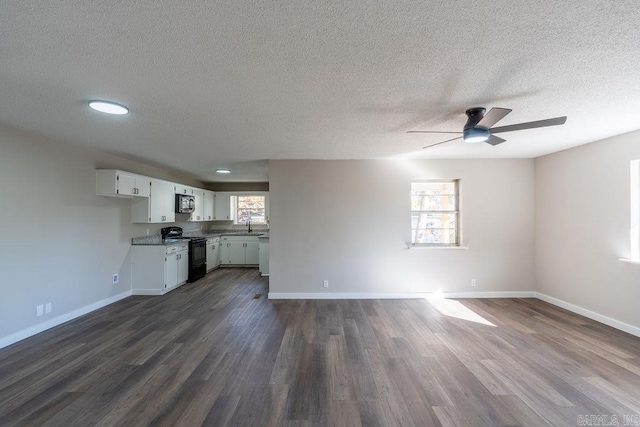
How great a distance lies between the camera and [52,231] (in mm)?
3334

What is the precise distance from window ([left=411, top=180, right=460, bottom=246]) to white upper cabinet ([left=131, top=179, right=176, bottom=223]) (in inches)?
194

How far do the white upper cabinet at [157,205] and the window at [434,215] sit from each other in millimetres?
4933

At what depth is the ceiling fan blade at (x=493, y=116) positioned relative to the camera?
197cm

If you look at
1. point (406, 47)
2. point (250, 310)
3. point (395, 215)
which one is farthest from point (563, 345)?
point (250, 310)

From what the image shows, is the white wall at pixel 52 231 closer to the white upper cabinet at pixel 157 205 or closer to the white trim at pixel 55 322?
the white trim at pixel 55 322

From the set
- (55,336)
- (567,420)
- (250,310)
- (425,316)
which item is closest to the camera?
(567,420)

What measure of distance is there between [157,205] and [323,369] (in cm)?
444

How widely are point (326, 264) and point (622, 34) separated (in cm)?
400

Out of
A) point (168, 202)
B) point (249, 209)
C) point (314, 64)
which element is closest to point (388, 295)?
point (314, 64)

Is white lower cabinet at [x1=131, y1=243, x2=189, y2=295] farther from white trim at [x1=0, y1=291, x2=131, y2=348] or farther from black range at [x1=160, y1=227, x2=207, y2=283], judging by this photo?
black range at [x1=160, y1=227, x2=207, y2=283]

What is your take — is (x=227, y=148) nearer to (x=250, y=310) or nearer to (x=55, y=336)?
(x=250, y=310)

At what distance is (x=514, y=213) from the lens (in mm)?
4570

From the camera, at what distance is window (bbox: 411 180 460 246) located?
475 cm

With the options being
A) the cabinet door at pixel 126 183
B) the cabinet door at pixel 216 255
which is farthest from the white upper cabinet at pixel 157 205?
the cabinet door at pixel 216 255
